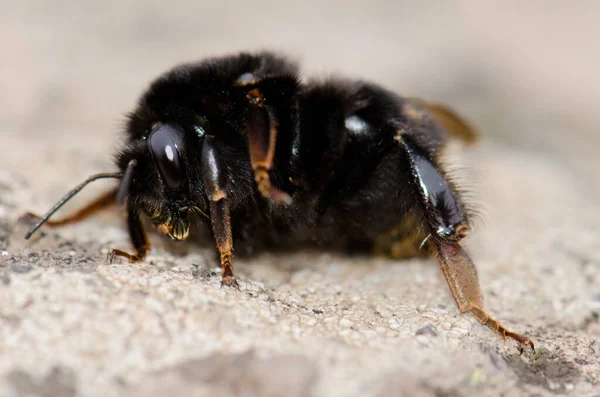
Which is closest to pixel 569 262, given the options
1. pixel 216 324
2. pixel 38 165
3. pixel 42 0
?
pixel 216 324

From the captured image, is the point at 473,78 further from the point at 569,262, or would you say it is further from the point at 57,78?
the point at 57,78

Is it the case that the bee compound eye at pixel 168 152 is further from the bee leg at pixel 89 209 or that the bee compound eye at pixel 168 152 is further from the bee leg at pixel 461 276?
the bee leg at pixel 461 276

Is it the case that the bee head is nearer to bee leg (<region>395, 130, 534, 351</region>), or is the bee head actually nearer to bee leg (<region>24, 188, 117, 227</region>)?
bee leg (<region>24, 188, 117, 227</region>)

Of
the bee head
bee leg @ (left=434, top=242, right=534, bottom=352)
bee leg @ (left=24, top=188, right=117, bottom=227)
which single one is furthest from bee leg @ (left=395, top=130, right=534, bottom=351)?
bee leg @ (left=24, top=188, right=117, bottom=227)

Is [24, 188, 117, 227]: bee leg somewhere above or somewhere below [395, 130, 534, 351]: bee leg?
below

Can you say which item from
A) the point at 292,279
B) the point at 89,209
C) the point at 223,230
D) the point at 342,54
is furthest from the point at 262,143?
the point at 342,54

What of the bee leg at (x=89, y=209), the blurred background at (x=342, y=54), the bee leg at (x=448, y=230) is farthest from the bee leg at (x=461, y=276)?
the blurred background at (x=342, y=54)

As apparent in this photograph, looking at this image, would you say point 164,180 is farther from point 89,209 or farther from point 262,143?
point 89,209
